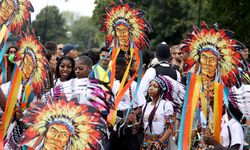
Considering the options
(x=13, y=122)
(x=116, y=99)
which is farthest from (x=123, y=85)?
(x=13, y=122)

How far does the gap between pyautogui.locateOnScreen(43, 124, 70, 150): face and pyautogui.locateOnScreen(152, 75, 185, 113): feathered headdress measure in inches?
124

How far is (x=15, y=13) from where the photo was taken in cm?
762

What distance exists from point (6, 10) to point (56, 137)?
10.5 ft

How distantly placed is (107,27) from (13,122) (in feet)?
6.40

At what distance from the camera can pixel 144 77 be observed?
8.46 meters

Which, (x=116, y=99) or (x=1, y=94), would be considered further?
(x=116, y=99)

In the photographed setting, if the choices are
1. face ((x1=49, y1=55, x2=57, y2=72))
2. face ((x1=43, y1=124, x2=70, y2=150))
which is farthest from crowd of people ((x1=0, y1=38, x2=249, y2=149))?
face ((x1=43, y1=124, x2=70, y2=150))

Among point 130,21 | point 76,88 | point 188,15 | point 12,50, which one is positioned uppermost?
point 188,15

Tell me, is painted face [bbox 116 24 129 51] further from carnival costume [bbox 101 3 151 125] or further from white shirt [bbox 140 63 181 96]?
white shirt [bbox 140 63 181 96]

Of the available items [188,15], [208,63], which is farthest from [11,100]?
[188,15]

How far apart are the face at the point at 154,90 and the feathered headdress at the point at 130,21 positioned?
76cm

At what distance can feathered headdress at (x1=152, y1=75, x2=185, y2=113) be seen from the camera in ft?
25.5

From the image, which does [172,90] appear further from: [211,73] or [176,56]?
[176,56]

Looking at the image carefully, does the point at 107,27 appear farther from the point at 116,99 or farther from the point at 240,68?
the point at 240,68
